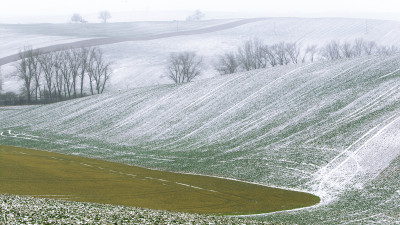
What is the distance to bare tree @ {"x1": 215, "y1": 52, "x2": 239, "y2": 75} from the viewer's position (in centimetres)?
11552

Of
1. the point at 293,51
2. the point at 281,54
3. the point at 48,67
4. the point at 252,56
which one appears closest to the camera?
the point at 48,67

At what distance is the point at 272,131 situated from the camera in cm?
5028

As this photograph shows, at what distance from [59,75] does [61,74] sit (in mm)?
1599

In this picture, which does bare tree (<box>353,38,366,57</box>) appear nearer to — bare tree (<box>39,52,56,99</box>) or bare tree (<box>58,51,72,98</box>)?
bare tree (<box>58,51,72,98</box>)

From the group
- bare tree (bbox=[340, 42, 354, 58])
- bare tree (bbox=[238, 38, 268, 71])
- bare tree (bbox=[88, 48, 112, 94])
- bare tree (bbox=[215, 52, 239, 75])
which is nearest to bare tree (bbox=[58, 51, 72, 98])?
bare tree (bbox=[88, 48, 112, 94])

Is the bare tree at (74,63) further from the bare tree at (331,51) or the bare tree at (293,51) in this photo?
the bare tree at (331,51)

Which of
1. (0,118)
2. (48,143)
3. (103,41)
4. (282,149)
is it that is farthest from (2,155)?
(103,41)

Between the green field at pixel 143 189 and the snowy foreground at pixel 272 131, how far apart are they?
7.36 feet

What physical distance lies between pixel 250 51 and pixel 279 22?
36.5 meters

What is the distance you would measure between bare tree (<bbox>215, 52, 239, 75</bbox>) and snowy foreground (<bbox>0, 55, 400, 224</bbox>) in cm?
3431

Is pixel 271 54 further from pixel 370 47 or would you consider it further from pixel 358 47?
pixel 370 47

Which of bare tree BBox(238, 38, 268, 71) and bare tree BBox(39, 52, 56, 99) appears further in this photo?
bare tree BBox(238, 38, 268, 71)

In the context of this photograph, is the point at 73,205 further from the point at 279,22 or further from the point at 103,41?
the point at 279,22

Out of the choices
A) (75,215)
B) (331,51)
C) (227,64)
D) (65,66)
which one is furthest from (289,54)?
(75,215)
